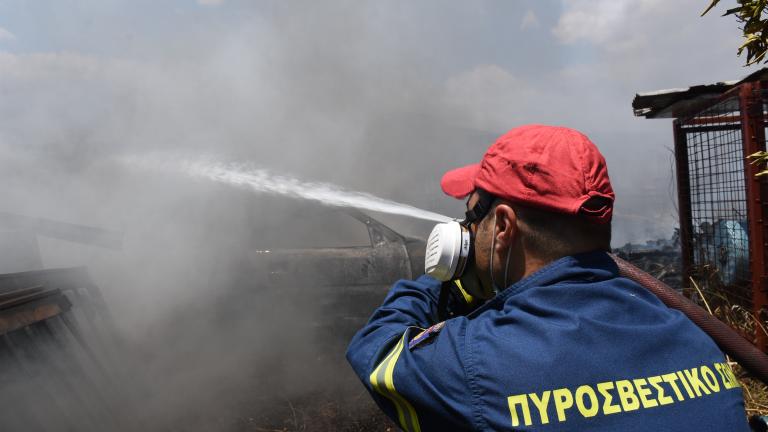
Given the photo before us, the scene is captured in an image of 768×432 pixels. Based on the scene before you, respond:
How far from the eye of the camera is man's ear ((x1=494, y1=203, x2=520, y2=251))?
1.14 meters

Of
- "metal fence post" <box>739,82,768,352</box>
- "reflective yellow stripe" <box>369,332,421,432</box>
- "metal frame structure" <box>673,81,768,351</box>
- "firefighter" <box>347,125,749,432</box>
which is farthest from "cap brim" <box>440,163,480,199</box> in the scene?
"metal fence post" <box>739,82,768,352</box>

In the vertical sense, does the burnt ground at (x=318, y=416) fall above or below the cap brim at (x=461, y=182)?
below

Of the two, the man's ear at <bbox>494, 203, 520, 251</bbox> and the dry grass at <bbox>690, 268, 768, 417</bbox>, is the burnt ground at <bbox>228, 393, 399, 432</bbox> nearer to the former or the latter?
the dry grass at <bbox>690, 268, 768, 417</bbox>

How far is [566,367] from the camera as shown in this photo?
899 millimetres

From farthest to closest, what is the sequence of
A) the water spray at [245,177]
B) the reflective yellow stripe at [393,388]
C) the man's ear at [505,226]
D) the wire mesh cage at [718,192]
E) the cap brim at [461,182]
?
the water spray at [245,177] → the wire mesh cage at [718,192] → the cap brim at [461,182] → the man's ear at [505,226] → the reflective yellow stripe at [393,388]

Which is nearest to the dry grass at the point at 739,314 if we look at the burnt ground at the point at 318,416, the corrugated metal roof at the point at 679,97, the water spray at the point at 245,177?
the corrugated metal roof at the point at 679,97

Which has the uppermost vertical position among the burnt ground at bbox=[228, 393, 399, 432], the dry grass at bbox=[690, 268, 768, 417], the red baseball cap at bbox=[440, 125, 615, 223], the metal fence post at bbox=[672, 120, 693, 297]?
the red baseball cap at bbox=[440, 125, 615, 223]

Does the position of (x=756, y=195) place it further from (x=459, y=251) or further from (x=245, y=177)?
(x=245, y=177)

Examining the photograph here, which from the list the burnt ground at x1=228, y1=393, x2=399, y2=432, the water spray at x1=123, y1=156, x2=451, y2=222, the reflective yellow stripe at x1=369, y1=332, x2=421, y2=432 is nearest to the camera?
the reflective yellow stripe at x1=369, y1=332, x2=421, y2=432

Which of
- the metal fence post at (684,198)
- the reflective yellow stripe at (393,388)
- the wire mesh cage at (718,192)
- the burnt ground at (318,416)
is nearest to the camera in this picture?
the reflective yellow stripe at (393,388)

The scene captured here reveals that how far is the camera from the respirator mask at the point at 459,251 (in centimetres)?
124

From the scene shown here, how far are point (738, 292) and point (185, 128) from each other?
308 inches

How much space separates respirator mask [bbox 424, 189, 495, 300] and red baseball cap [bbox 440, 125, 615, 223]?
10 centimetres

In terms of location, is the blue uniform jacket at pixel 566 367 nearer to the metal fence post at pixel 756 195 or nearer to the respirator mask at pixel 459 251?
the respirator mask at pixel 459 251
